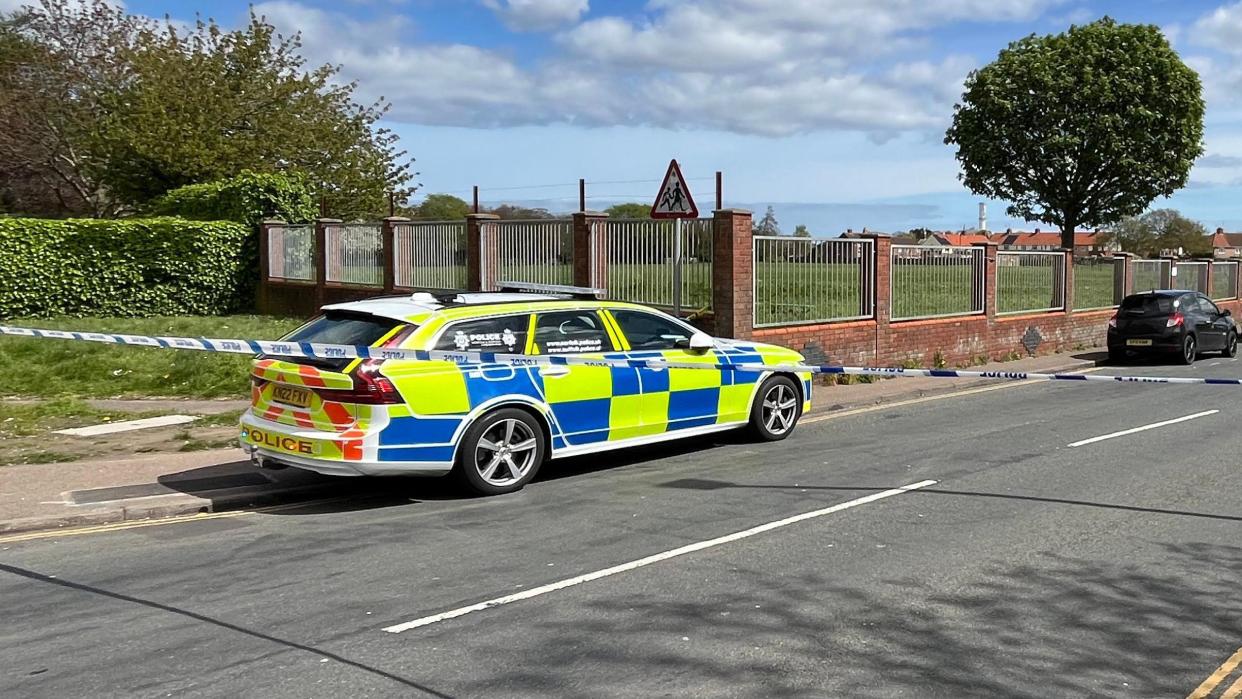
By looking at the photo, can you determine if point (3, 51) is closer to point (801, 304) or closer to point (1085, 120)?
point (801, 304)

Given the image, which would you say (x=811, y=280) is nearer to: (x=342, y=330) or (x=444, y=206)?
(x=342, y=330)

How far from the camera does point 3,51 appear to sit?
37.2m

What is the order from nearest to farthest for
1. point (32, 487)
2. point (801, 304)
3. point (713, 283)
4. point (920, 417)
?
point (32, 487) → point (920, 417) → point (713, 283) → point (801, 304)

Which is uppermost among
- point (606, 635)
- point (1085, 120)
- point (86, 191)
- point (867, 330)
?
point (1085, 120)

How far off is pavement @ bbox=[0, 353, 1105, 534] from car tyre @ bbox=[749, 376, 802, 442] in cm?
371

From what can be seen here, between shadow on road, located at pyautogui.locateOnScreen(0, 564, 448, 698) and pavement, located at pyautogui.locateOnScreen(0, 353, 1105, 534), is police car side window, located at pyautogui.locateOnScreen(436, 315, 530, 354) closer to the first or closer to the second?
pavement, located at pyautogui.locateOnScreen(0, 353, 1105, 534)

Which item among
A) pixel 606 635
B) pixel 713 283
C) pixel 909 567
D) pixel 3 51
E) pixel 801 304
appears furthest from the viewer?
pixel 3 51

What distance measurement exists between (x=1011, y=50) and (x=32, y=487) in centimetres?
3934

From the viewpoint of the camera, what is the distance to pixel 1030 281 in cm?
2066

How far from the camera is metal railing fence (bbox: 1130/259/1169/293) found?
2486cm

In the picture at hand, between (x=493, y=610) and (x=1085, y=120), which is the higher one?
(x=1085, y=120)

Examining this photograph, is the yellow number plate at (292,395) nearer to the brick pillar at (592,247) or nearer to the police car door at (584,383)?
the police car door at (584,383)

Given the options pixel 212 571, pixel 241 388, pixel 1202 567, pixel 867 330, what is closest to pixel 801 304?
pixel 867 330

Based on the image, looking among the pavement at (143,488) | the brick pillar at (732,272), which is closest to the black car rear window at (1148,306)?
the brick pillar at (732,272)
